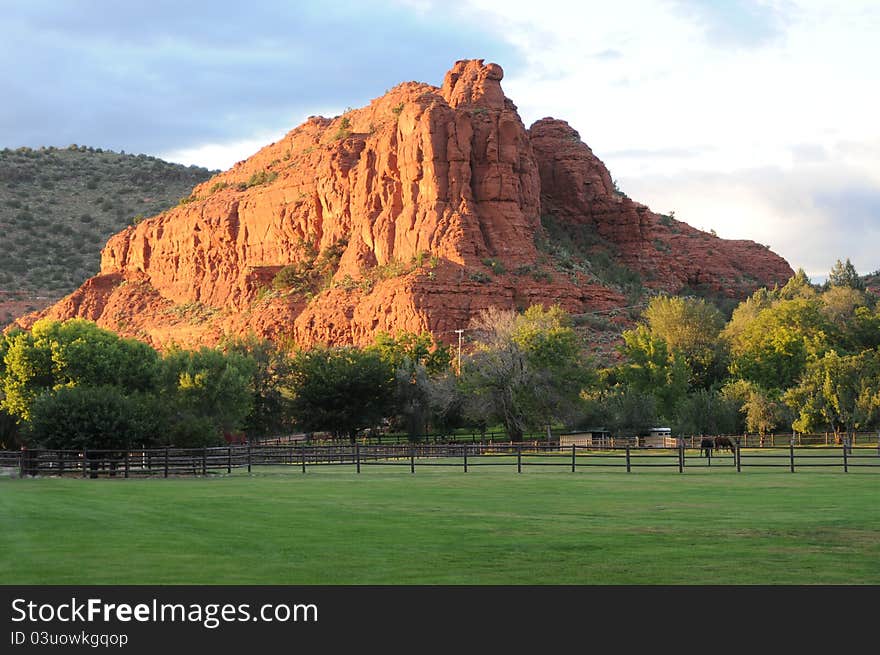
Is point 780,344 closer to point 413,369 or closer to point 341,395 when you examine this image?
point 413,369

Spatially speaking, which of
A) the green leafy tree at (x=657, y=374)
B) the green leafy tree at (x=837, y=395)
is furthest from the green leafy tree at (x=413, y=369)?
the green leafy tree at (x=837, y=395)

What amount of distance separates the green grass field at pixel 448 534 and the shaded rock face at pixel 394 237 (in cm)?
7265

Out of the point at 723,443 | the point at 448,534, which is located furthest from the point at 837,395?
the point at 448,534

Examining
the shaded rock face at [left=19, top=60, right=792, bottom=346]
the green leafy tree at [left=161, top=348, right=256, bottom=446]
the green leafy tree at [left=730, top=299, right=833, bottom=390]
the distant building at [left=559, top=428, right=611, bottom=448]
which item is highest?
the shaded rock face at [left=19, top=60, right=792, bottom=346]

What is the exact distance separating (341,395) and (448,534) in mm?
62187

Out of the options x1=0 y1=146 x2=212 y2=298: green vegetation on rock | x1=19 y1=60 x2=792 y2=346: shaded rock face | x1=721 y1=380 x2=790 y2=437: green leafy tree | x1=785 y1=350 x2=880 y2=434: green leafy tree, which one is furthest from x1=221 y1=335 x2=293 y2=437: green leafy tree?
x1=0 y1=146 x2=212 y2=298: green vegetation on rock

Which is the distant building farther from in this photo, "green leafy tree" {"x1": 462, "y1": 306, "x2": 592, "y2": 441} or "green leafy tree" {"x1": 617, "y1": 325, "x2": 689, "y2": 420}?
"green leafy tree" {"x1": 617, "y1": 325, "x2": 689, "y2": 420}

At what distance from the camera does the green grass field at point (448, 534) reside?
1673 cm

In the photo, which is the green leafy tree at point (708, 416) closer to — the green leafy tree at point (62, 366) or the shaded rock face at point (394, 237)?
the shaded rock face at point (394, 237)

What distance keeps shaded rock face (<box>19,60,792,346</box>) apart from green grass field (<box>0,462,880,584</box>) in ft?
238

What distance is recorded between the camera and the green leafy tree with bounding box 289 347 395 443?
83131 millimetres
